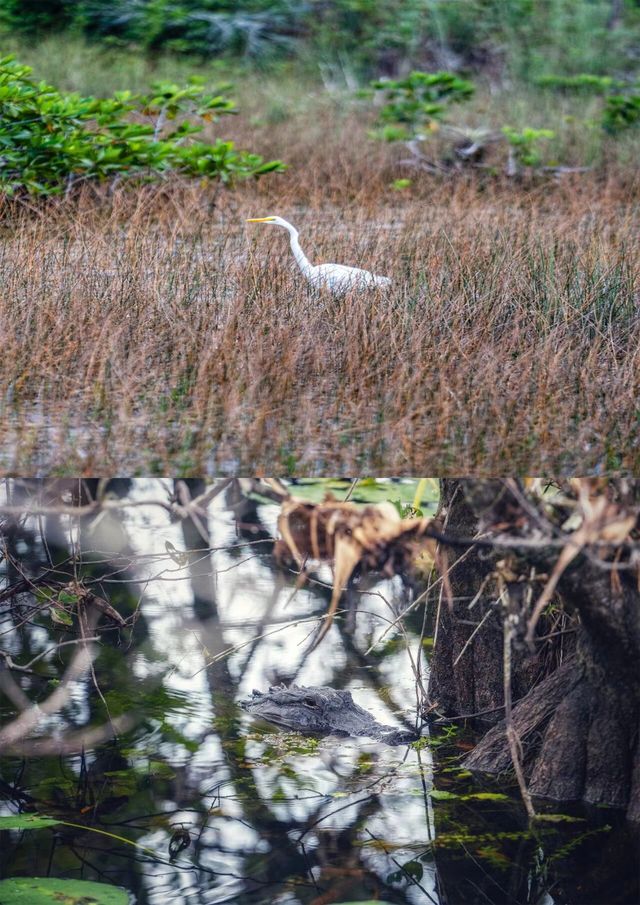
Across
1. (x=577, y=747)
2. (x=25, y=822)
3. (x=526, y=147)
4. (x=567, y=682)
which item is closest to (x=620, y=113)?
(x=526, y=147)

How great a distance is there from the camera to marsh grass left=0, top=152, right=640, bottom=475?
12.6ft

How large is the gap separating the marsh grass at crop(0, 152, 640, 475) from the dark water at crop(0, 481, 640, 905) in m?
1.06

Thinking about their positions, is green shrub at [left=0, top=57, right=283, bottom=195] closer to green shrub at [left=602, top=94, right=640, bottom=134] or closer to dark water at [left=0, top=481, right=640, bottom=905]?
green shrub at [left=602, top=94, right=640, bottom=134]

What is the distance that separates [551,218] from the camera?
720 cm

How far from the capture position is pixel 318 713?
275cm

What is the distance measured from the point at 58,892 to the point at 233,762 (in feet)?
1.66

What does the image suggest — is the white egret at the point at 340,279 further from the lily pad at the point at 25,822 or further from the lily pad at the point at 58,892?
the lily pad at the point at 58,892

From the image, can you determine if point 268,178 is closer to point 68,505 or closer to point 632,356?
point 632,356

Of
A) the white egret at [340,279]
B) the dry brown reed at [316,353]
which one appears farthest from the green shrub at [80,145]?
the white egret at [340,279]

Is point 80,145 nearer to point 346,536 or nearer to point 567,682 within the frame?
point 346,536

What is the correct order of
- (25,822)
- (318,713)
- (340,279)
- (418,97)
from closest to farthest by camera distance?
(25,822)
(318,713)
(340,279)
(418,97)

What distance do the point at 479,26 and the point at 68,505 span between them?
16.3 m

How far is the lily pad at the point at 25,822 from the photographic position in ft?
8.02

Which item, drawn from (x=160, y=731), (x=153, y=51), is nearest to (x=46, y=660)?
(x=160, y=731)
